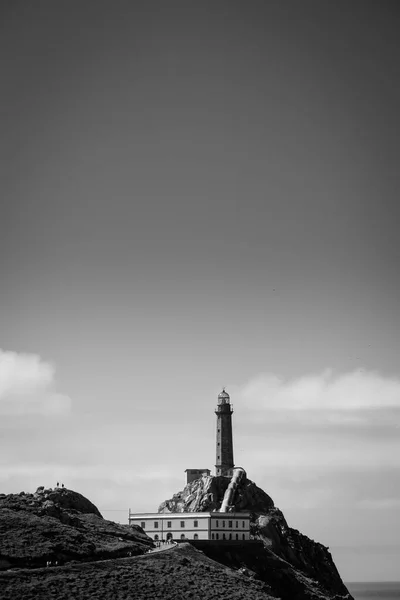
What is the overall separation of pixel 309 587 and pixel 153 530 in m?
26.4

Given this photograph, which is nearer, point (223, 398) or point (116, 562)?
point (116, 562)

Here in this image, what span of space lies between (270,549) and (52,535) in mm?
54678

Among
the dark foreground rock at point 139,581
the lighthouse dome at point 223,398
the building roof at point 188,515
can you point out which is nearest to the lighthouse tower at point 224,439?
the lighthouse dome at point 223,398

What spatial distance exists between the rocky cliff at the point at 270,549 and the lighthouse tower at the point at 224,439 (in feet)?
14.9

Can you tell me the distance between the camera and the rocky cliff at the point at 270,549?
4936 inches

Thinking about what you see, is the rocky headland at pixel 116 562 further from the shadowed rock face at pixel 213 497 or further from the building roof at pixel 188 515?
the shadowed rock face at pixel 213 497

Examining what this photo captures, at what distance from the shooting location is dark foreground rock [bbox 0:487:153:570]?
92.0 metres

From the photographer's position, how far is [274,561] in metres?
130

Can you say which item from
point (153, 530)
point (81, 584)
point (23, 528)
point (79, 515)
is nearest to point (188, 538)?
point (153, 530)

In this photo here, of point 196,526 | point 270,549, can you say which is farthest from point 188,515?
point 270,549

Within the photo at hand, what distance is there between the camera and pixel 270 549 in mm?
142750

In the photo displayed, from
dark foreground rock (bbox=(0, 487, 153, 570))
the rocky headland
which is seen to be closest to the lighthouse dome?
the rocky headland

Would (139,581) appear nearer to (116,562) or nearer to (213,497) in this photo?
(116,562)

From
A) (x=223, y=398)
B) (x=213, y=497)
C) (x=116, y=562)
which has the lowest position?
(x=116, y=562)
